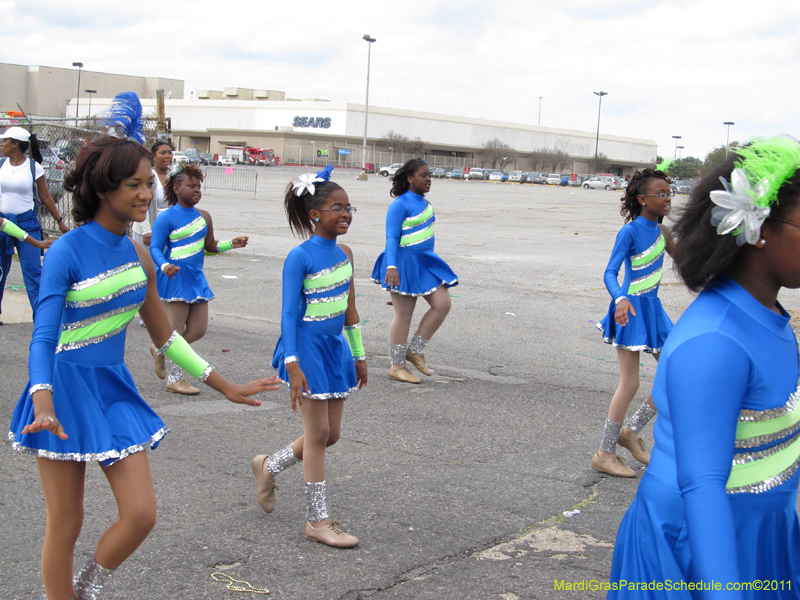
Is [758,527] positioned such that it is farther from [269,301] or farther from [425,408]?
[269,301]

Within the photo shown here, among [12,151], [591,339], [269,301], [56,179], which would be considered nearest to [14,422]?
[12,151]

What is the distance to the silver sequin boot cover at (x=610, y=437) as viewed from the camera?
507 centimetres

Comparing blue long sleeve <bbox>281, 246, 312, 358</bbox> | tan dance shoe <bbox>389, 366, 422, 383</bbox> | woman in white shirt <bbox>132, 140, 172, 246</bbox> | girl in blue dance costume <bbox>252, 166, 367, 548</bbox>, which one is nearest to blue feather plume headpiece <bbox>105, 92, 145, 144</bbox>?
girl in blue dance costume <bbox>252, 166, 367, 548</bbox>

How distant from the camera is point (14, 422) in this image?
2896 mm

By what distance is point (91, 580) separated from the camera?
9.53ft

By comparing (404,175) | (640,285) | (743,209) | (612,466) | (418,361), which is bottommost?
(612,466)

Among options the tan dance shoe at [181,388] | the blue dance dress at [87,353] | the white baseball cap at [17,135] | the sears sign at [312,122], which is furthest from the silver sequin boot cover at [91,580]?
the sears sign at [312,122]

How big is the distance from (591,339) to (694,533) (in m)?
7.46

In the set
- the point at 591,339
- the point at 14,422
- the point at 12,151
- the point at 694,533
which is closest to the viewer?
the point at 694,533

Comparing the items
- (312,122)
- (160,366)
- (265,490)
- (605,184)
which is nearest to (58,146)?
(160,366)

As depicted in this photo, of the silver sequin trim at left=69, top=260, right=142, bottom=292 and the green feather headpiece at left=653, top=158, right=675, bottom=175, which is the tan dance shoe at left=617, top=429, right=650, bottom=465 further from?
the silver sequin trim at left=69, top=260, right=142, bottom=292

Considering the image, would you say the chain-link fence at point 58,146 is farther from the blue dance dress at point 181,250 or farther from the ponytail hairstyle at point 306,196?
the ponytail hairstyle at point 306,196

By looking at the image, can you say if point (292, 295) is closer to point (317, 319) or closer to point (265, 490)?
point (317, 319)

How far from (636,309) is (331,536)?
8.47ft
